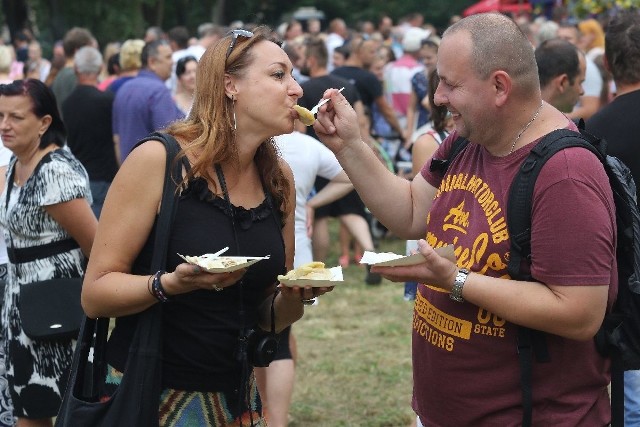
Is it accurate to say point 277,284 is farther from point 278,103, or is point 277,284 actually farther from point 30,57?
point 30,57

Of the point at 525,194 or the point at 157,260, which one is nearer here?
the point at 525,194

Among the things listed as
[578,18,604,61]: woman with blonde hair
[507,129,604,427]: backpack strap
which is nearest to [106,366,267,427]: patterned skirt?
[507,129,604,427]: backpack strap

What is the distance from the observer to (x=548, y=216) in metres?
2.85

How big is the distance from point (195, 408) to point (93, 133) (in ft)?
20.5

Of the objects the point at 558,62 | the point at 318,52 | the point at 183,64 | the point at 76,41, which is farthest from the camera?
the point at 76,41

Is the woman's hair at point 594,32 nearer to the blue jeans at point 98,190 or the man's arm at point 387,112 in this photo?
the man's arm at point 387,112

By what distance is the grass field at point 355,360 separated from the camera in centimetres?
660

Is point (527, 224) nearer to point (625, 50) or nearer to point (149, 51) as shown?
point (625, 50)

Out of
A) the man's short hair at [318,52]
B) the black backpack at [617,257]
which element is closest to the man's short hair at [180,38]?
the man's short hair at [318,52]

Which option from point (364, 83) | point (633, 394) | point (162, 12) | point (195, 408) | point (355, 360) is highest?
point (162, 12)

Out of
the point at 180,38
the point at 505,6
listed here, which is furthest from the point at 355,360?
the point at 505,6

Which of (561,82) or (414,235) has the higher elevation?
(561,82)

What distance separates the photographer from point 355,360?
7758mm

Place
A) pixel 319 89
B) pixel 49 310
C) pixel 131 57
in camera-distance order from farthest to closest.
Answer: pixel 131 57, pixel 319 89, pixel 49 310
